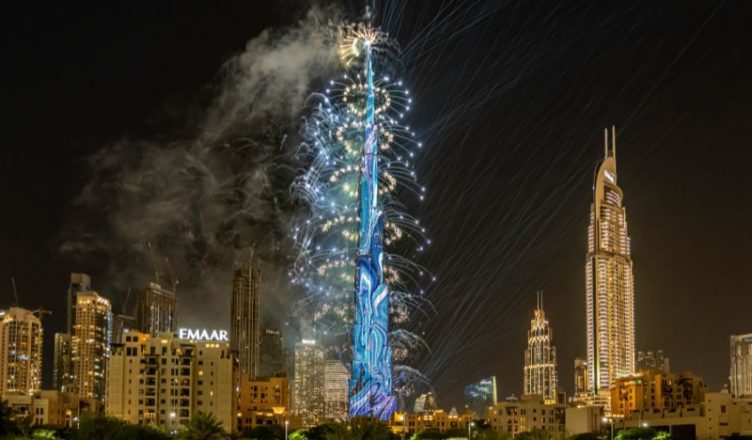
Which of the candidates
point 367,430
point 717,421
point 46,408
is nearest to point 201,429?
point 367,430

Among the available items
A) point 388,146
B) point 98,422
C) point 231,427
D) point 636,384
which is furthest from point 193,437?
point 636,384

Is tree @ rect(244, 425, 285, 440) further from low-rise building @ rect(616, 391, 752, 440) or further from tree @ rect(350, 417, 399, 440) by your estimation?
low-rise building @ rect(616, 391, 752, 440)

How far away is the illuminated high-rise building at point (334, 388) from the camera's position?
6895 inches

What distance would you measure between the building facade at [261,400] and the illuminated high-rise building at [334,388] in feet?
64.5

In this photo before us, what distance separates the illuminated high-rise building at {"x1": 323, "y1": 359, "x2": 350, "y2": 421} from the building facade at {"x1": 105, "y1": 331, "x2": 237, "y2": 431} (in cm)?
5400

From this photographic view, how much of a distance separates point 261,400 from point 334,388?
31.6 m

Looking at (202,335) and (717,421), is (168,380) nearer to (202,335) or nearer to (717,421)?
(202,335)

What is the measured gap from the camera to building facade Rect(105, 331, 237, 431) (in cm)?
11631

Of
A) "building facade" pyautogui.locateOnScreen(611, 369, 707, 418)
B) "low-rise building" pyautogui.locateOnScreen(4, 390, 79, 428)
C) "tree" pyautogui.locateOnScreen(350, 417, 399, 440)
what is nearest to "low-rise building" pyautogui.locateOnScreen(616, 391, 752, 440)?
"building facade" pyautogui.locateOnScreen(611, 369, 707, 418)

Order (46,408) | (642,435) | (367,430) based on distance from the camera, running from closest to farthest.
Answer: (367,430)
(642,435)
(46,408)

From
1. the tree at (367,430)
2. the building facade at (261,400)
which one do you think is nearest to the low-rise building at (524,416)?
the building facade at (261,400)

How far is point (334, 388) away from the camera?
596 feet

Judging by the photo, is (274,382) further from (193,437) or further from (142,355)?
(193,437)

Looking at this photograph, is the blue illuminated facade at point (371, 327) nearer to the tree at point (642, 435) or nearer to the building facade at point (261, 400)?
the tree at point (642, 435)
